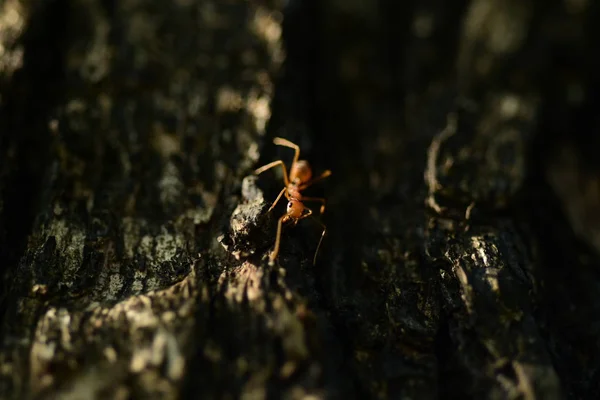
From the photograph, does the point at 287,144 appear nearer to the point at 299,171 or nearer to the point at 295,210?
the point at 299,171

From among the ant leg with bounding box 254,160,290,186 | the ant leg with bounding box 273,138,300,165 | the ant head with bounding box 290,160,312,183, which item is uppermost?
the ant leg with bounding box 273,138,300,165

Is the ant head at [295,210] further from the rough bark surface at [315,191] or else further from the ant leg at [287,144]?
the ant leg at [287,144]

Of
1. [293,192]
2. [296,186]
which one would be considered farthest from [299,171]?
[293,192]

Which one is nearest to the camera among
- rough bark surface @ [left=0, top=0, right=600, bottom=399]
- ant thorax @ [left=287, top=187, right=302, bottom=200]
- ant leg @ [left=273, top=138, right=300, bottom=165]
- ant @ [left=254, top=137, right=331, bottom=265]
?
rough bark surface @ [left=0, top=0, right=600, bottom=399]

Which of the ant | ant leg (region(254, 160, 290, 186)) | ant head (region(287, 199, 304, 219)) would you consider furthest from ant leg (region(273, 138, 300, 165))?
ant head (region(287, 199, 304, 219))

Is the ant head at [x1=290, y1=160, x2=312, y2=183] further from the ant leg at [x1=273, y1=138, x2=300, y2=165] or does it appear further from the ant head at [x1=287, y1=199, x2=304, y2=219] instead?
the ant head at [x1=287, y1=199, x2=304, y2=219]

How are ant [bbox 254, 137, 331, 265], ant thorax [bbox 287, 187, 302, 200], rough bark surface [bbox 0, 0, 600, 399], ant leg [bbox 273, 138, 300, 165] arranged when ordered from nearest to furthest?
rough bark surface [bbox 0, 0, 600, 399] < ant [bbox 254, 137, 331, 265] < ant thorax [bbox 287, 187, 302, 200] < ant leg [bbox 273, 138, 300, 165]

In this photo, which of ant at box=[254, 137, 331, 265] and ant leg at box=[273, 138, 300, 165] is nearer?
ant at box=[254, 137, 331, 265]

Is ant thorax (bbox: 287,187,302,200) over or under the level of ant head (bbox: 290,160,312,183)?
under
